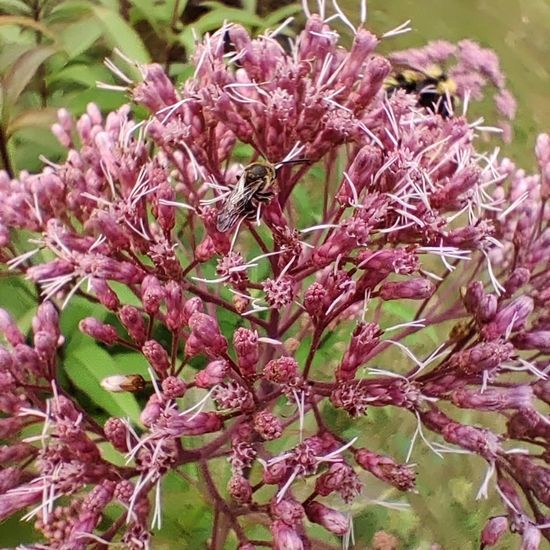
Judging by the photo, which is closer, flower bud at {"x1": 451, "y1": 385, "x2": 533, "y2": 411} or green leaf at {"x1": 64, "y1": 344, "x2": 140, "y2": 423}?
flower bud at {"x1": 451, "y1": 385, "x2": 533, "y2": 411}

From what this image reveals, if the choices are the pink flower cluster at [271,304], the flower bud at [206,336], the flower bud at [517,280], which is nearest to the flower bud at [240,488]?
the pink flower cluster at [271,304]

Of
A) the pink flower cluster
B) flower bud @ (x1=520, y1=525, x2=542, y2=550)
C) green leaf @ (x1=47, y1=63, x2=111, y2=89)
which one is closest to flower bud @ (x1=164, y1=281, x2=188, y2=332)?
the pink flower cluster

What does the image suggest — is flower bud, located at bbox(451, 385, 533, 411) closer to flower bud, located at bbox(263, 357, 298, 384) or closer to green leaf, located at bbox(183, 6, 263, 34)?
flower bud, located at bbox(263, 357, 298, 384)

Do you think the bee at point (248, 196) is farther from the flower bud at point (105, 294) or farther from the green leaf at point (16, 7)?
the green leaf at point (16, 7)

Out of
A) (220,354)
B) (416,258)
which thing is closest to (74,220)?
(220,354)

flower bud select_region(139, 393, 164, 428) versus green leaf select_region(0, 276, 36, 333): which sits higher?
flower bud select_region(139, 393, 164, 428)

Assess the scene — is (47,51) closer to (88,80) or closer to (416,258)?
(88,80)
